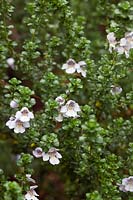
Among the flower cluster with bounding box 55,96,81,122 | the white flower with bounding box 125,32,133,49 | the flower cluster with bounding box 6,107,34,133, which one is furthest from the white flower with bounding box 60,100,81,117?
the white flower with bounding box 125,32,133,49

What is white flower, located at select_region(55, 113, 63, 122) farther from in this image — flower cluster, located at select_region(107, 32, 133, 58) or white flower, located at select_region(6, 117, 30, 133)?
flower cluster, located at select_region(107, 32, 133, 58)

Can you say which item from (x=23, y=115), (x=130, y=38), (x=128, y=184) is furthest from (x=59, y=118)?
(x=130, y=38)

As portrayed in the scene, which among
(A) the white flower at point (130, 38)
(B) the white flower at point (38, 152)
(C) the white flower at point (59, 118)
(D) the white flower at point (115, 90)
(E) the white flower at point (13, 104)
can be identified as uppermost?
(A) the white flower at point (130, 38)

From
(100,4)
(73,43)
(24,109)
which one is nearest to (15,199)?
(24,109)

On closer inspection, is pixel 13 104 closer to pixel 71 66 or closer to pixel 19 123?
pixel 19 123

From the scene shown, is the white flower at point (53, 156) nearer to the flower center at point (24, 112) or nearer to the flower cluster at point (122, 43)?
the flower center at point (24, 112)

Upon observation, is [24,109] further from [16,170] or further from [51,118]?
[16,170]

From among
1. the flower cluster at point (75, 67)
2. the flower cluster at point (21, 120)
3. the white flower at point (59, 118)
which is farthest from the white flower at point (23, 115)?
the flower cluster at point (75, 67)
